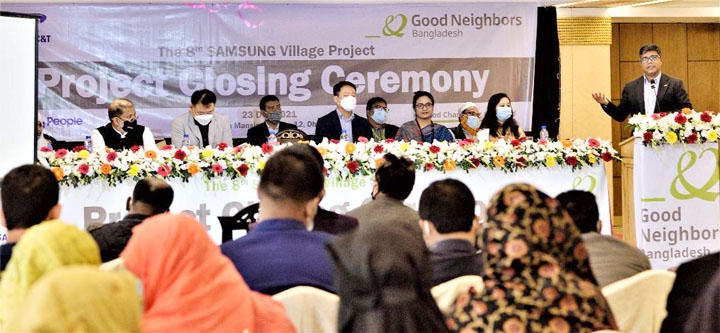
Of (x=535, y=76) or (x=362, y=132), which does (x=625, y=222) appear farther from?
(x=535, y=76)

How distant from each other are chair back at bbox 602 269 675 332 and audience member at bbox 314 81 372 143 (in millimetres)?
5219

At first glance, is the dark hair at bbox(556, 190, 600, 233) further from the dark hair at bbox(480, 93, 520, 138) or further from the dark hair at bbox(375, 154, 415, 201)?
the dark hair at bbox(480, 93, 520, 138)

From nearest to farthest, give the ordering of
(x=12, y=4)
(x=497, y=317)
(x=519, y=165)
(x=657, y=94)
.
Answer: (x=497, y=317) < (x=519, y=165) < (x=657, y=94) < (x=12, y=4)

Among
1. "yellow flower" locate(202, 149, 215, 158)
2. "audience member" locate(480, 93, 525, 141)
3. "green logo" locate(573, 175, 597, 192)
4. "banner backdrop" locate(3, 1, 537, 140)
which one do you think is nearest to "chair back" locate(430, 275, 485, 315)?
"yellow flower" locate(202, 149, 215, 158)

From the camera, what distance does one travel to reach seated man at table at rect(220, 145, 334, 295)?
2811 mm

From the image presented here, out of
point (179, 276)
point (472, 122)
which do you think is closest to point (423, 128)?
point (472, 122)

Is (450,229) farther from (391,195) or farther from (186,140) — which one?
(186,140)

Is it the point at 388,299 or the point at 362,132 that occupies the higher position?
the point at 362,132

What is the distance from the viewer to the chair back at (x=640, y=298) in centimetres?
284

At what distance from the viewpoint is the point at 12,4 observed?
908 centimetres

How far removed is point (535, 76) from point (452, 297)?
23.8ft

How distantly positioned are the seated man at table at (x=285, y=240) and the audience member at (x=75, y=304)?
3.63ft

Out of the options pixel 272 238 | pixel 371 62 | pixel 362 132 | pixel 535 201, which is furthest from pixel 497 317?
pixel 371 62

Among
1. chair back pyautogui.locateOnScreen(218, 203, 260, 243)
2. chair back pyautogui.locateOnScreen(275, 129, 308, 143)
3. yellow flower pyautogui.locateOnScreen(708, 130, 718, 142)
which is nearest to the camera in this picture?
chair back pyautogui.locateOnScreen(218, 203, 260, 243)
